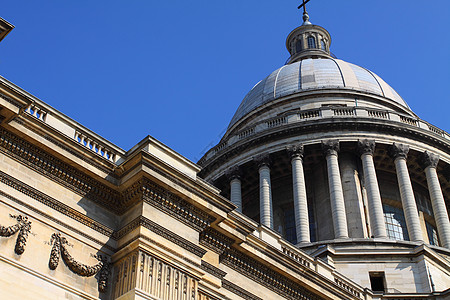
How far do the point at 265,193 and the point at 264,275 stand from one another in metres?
19.3

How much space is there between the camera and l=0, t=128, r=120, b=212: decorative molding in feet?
58.9

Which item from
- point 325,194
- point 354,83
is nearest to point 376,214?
point 325,194

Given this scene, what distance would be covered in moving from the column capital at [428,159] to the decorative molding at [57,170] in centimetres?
2848

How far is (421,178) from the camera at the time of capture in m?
45.3

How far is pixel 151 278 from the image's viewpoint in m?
18.0

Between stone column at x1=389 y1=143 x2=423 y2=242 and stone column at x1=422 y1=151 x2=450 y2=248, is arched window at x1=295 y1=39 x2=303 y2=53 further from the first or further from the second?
stone column at x1=422 y1=151 x2=450 y2=248

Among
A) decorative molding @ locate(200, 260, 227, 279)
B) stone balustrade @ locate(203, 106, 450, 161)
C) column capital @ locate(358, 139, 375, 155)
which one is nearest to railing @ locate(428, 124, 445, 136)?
stone balustrade @ locate(203, 106, 450, 161)

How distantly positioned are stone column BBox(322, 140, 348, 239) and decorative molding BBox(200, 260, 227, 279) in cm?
1794

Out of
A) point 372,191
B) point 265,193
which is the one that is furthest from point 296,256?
point 265,193

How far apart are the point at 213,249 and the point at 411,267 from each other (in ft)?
50.8

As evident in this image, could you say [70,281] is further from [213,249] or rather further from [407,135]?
[407,135]

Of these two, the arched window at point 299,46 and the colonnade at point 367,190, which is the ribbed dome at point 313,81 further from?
the colonnade at point 367,190

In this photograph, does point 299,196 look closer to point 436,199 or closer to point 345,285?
point 436,199

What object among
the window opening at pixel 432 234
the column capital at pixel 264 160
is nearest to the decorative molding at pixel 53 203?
the column capital at pixel 264 160
